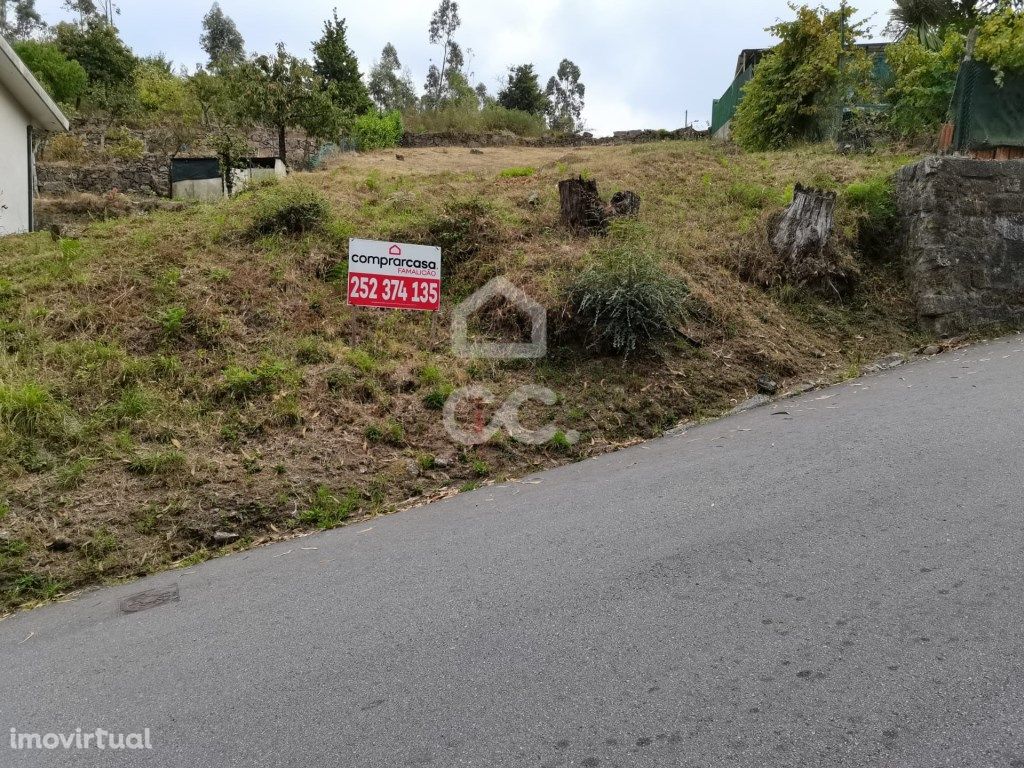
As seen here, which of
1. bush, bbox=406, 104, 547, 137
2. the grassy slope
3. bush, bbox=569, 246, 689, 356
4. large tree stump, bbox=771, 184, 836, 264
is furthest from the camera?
bush, bbox=406, 104, 547, 137

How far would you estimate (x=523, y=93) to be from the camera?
42.6 metres

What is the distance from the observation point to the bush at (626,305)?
291 inches

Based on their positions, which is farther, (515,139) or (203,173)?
(515,139)

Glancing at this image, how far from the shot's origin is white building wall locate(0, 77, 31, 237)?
12547 millimetres

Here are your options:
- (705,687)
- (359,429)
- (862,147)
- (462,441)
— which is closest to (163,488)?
(359,429)

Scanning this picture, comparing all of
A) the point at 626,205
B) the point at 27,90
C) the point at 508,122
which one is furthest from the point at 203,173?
the point at 508,122

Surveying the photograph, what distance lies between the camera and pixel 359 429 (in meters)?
6.33

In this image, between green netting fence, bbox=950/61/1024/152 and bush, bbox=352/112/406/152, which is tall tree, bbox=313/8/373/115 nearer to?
bush, bbox=352/112/406/152

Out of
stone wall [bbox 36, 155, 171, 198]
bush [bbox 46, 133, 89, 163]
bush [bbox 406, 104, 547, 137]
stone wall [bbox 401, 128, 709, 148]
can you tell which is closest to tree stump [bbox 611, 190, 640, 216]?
stone wall [bbox 36, 155, 171, 198]

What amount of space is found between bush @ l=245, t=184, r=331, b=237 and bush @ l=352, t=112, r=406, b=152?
17.4 metres

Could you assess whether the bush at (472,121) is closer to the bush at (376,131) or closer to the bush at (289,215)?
the bush at (376,131)

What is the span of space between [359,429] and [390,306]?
5.12 ft

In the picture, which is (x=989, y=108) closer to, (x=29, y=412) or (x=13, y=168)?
(x=29, y=412)

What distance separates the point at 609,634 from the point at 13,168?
14541mm
